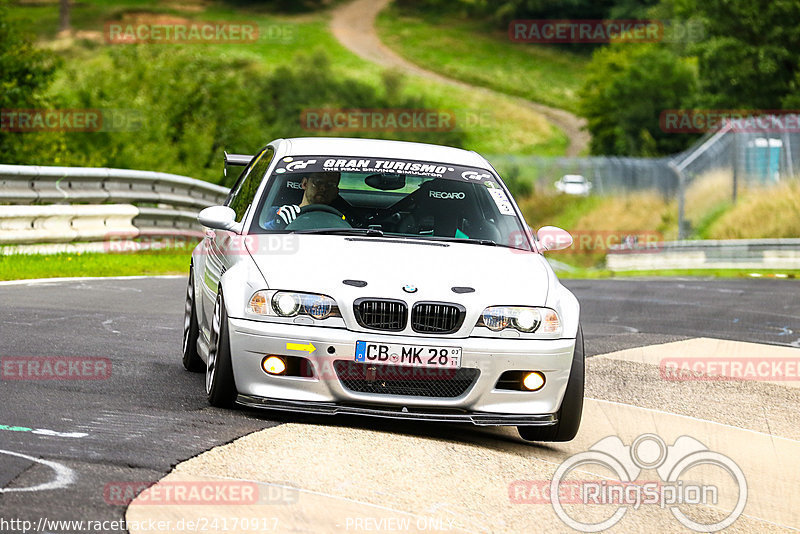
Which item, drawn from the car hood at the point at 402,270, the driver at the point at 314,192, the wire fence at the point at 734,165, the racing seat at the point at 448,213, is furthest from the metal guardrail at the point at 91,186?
the wire fence at the point at 734,165

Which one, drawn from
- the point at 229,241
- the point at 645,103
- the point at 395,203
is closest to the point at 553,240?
the point at 395,203

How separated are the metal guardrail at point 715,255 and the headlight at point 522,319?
1922cm

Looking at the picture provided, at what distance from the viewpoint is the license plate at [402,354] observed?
630 cm

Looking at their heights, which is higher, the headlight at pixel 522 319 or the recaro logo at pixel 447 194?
the recaro logo at pixel 447 194

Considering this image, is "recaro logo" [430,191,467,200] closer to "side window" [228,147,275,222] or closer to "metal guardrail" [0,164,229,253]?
"side window" [228,147,275,222]

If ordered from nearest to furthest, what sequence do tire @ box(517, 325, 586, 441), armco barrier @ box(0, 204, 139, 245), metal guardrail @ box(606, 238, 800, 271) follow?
1. tire @ box(517, 325, 586, 441)
2. armco barrier @ box(0, 204, 139, 245)
3. metal guardrail @ box(606, 238, 800, 271)

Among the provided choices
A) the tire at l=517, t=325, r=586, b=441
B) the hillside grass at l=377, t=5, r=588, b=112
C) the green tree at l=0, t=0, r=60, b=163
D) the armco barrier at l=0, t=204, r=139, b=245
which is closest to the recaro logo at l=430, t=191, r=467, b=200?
the tire at l=517, t=325, r=586, b=441

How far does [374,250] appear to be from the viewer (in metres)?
6.90

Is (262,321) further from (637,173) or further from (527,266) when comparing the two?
(637,173)

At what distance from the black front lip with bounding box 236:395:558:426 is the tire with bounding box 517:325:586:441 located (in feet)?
0.72

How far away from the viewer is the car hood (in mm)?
6414

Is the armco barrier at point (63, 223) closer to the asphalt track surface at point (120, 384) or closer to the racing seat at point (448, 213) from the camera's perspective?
the asphalt track surface at point (120, 384)

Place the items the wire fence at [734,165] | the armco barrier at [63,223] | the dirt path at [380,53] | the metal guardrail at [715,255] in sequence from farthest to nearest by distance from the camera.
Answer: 1. the dirt path at [380,53]
2. the wire fence at [734,165]
3. the metal guardrail at [715,255]
4. the armco barrier at [63,223]

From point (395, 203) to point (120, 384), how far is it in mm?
2109
